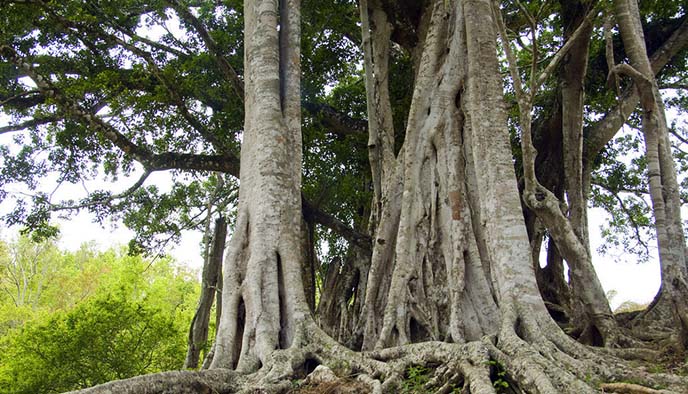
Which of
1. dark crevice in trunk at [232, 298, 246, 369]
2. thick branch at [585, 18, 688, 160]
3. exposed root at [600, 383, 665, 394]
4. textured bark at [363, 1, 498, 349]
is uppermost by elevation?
thick branch at [585, 18, 688, 160]

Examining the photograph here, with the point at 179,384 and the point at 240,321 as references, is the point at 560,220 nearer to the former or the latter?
the point at 240,321

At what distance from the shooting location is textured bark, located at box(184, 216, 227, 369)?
26.9 ft

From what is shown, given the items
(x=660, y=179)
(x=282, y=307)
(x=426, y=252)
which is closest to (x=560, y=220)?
(x=660, y=179)

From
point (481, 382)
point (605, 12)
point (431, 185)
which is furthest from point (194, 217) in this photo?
point (481, 382)

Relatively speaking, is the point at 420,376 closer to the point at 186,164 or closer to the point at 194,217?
the point at 186,164

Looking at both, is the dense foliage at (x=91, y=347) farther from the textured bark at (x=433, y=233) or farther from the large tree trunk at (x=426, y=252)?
the textured bark at (x=433, y=233)

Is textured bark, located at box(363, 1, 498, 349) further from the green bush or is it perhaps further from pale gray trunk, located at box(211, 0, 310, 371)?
the green bush

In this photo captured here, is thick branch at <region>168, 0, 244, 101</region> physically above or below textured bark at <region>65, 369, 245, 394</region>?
above

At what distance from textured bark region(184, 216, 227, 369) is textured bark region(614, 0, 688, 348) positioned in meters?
5.74

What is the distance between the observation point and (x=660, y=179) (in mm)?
5555

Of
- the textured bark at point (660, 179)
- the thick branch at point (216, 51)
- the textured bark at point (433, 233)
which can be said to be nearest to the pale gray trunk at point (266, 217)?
the textured bark at point (433, 233)

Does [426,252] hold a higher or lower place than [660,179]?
lower

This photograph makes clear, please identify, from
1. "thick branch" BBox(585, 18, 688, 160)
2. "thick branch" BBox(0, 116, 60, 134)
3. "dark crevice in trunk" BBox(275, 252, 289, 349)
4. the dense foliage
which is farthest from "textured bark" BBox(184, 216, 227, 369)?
"thick branch" BBox(585, 18, 688, 160)

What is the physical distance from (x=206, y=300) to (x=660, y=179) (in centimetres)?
625
